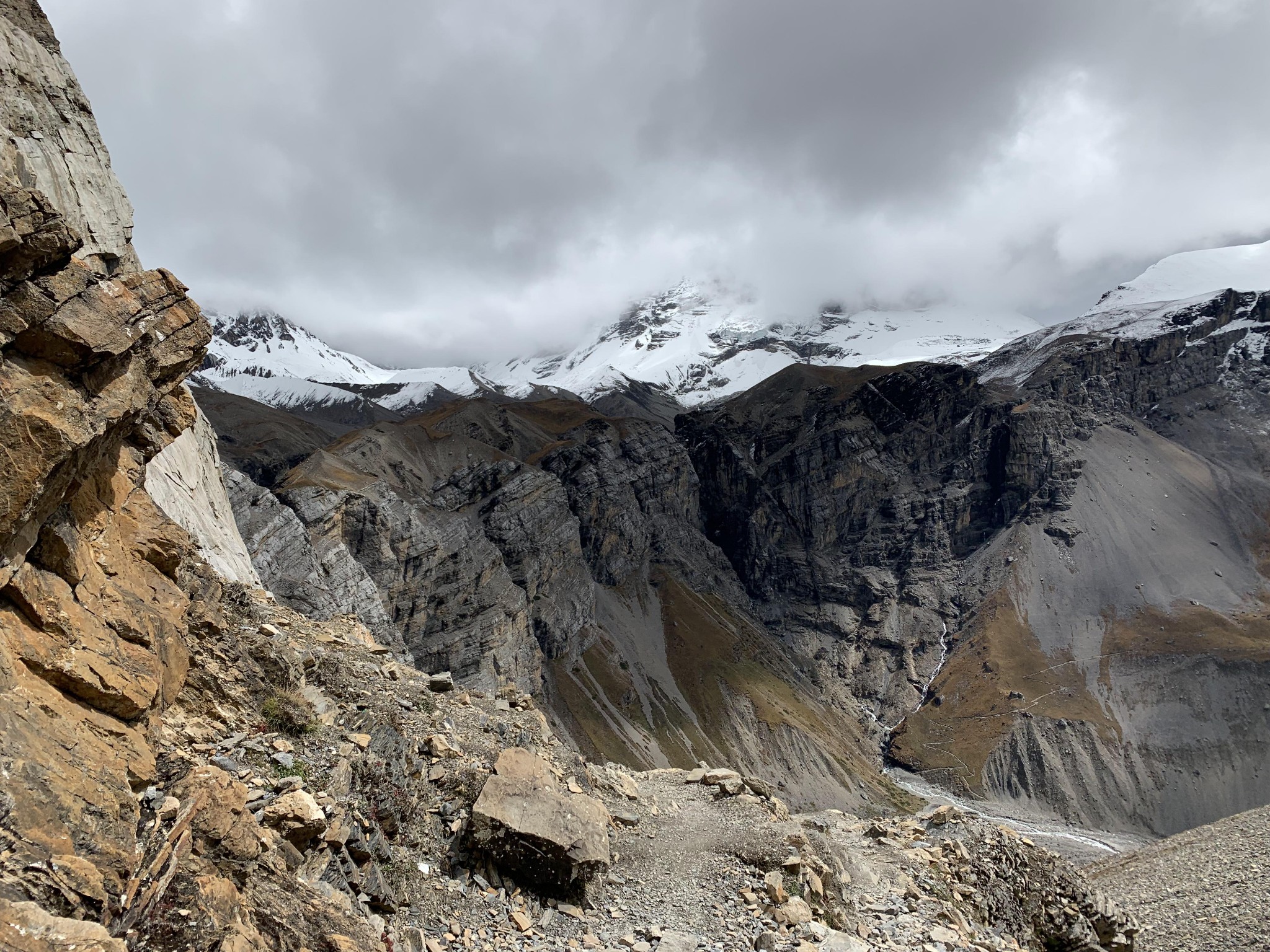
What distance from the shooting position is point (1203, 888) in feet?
115

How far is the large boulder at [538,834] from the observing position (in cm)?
1358

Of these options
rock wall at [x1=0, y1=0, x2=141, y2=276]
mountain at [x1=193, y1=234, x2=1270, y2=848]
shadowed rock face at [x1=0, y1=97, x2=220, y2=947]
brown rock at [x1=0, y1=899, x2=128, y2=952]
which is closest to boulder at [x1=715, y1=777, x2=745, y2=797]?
shadowed rock face at [x1=0, y1=97, x2=220, y2=947]

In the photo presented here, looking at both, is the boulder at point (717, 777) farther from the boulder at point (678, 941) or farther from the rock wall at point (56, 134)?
the rock wall at point (56, 134)

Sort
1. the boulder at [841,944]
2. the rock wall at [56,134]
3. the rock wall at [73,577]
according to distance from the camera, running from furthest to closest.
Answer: the rock wall at [56,134], the boulder at [841,944], the rock wall at [73,577]

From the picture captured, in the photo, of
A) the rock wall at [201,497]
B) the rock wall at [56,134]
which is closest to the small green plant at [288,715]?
the rock wall at [201,497]

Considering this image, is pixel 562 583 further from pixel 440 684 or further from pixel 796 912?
pixel 796 912

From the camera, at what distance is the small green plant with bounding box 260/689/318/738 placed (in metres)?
12.9

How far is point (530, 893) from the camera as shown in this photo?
13406mm

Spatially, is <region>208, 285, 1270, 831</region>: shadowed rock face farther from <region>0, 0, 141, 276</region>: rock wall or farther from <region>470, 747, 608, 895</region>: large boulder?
<region>470, 747, 608, 895</region>: large boulder

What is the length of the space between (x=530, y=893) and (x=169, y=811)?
7.67m

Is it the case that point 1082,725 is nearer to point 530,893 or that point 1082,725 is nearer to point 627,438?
point 627,438

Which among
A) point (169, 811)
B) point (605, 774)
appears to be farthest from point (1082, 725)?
point (169, 811)

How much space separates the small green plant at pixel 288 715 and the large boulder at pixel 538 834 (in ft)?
12.5

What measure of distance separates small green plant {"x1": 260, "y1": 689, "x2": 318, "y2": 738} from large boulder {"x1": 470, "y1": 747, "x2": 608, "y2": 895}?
12.5ft
